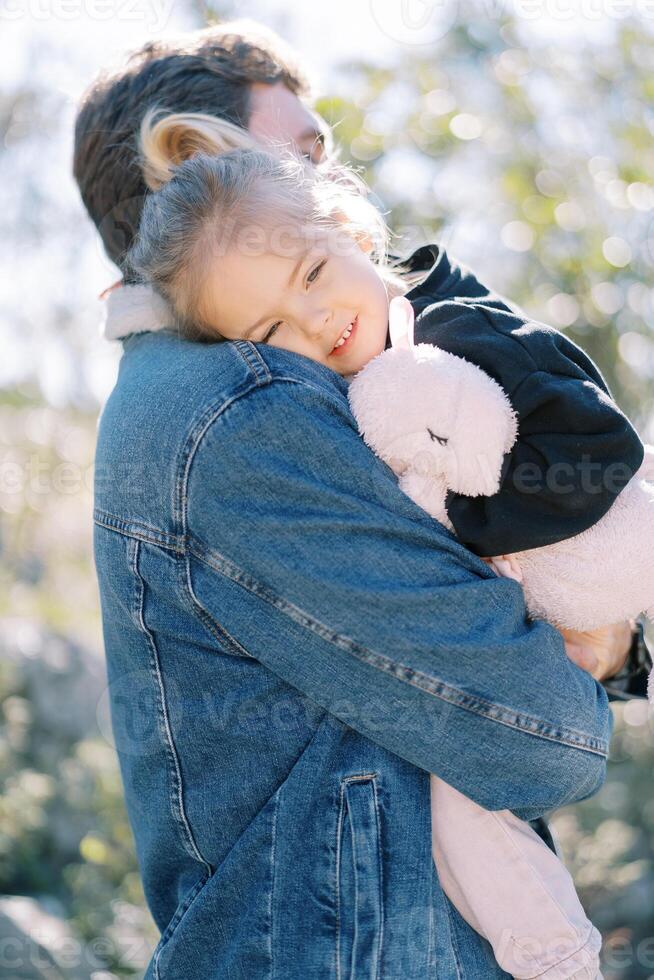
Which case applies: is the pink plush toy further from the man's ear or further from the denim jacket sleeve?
the man's ear

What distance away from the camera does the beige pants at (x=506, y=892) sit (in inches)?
56.4

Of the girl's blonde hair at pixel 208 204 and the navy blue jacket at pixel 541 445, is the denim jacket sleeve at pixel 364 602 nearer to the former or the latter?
the navy blue jacket at pixel 541 445

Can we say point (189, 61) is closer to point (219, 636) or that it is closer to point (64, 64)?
point (219, 636)

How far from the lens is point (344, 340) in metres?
1.65

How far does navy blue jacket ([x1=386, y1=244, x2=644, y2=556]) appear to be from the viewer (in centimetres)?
143

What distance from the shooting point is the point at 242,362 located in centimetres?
140

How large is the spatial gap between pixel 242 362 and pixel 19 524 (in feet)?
14.1

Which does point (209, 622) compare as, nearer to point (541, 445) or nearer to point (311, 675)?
point (311, 675)

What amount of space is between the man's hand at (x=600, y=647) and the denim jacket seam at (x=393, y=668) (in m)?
0.29

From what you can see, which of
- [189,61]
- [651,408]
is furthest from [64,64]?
[651,408]

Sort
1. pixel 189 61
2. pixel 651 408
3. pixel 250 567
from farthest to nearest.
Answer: pixel 651 408
pixel 189 61
pixel 250 567

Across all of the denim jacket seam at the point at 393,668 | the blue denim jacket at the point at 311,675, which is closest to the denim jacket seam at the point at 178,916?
the blue denim jacket at the point at 311,675

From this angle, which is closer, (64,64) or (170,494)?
(170,494)

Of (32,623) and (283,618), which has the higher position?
(283,618)
